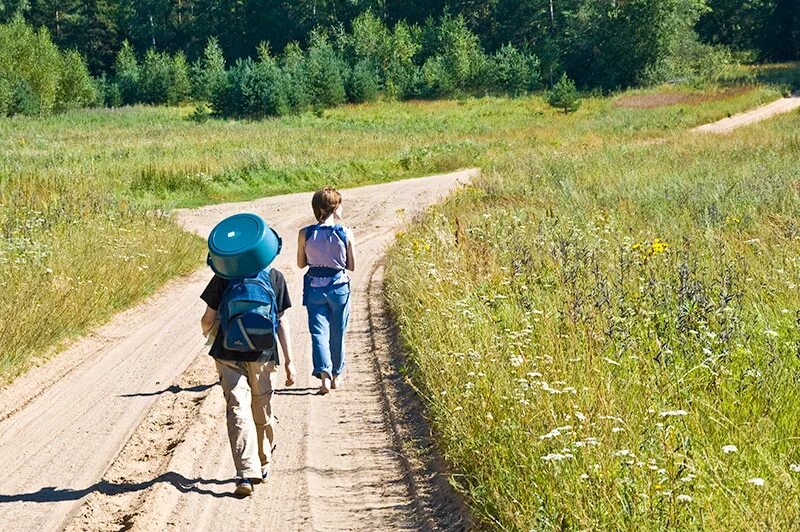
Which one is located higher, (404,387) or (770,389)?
(770,389)

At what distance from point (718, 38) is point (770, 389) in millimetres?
86969

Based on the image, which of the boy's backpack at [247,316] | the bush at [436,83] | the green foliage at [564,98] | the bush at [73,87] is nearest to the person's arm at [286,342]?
the boy's backpack at [247,316]

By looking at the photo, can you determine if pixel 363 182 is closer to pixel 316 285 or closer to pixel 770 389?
pixel 316 285

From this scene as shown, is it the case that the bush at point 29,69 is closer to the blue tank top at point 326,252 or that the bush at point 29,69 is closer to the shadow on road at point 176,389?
the shadow on road at point 176,389

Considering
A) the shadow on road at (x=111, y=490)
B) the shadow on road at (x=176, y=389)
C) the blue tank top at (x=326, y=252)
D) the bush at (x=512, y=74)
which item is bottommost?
the shadow on road at (x=176, y=389)

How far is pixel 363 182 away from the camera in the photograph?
99.3 feet

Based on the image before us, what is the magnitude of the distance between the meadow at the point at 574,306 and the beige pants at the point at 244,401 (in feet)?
4.39

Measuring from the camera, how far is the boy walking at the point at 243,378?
6050mm

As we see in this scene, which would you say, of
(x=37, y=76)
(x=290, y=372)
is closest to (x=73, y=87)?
(x=37, y=76)

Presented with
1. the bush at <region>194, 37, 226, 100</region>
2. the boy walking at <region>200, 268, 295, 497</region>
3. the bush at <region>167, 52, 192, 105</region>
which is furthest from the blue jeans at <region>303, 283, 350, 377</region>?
the bush at <region>167, 52, 192, 105</region>

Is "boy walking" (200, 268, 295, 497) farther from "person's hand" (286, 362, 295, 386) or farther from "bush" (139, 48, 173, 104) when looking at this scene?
"bush" (139, 48, 173, 104)

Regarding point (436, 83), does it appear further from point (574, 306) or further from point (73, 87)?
point (574, 306)

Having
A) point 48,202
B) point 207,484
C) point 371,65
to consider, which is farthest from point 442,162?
point 371,65

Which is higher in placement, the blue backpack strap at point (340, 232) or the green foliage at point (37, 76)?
the green foliage at point (37, 76)
